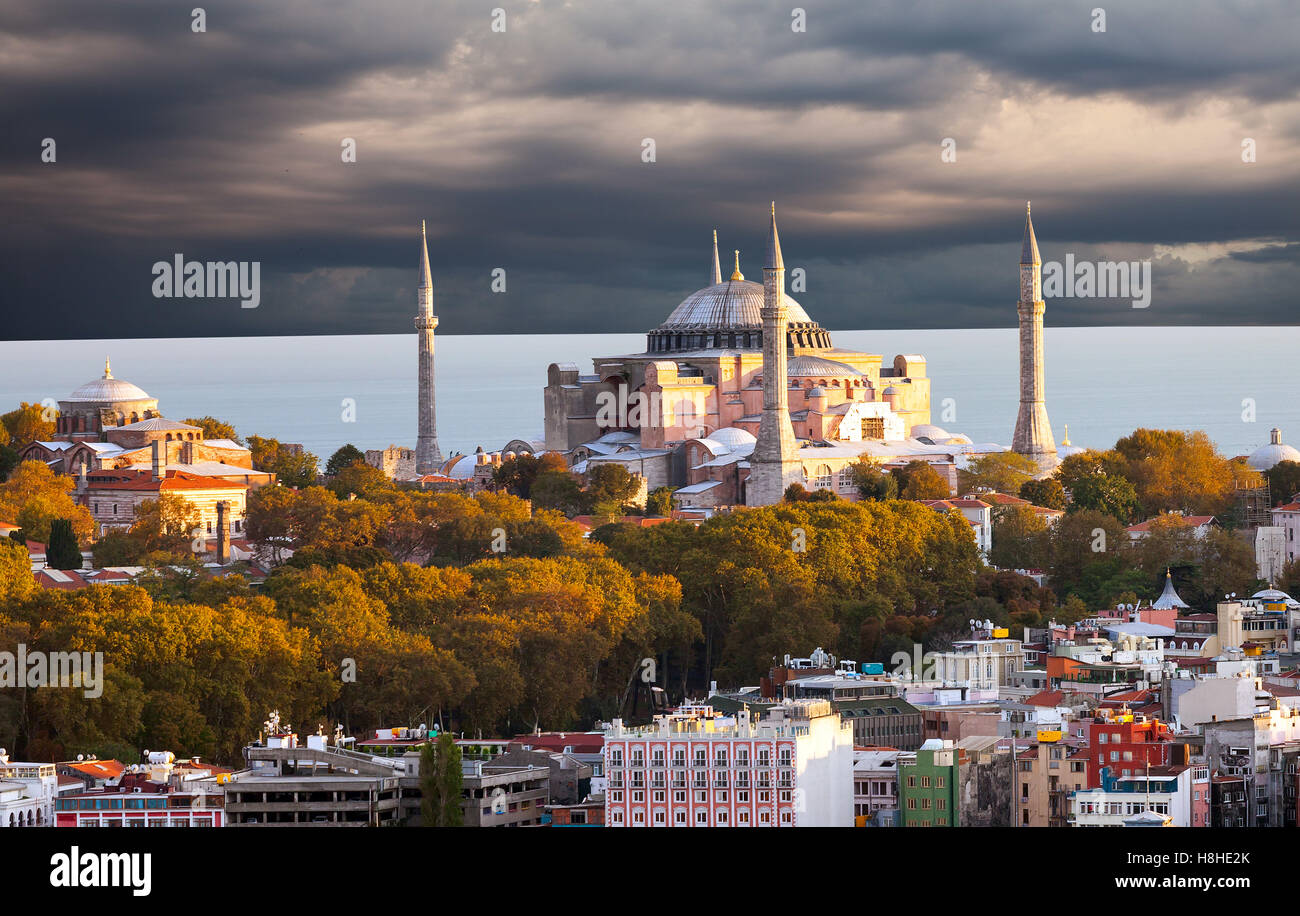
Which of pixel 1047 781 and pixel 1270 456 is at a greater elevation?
pixel 1270 456

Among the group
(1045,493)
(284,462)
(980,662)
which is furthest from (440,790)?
(284,462)

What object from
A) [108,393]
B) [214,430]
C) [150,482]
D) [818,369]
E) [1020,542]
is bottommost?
[1020,542]

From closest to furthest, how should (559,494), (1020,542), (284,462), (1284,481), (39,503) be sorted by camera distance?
(1020,542) → (39,503) → (1284,481) → (559,494) → (284,462)

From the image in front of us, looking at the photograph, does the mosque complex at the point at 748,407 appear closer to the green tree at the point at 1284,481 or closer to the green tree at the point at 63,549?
the green tree at the point at 1284,481

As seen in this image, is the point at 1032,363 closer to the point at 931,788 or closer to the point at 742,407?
the point at 742,407

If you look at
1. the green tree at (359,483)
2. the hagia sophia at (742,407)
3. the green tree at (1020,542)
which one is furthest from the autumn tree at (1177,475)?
the green tree at (359,483)
